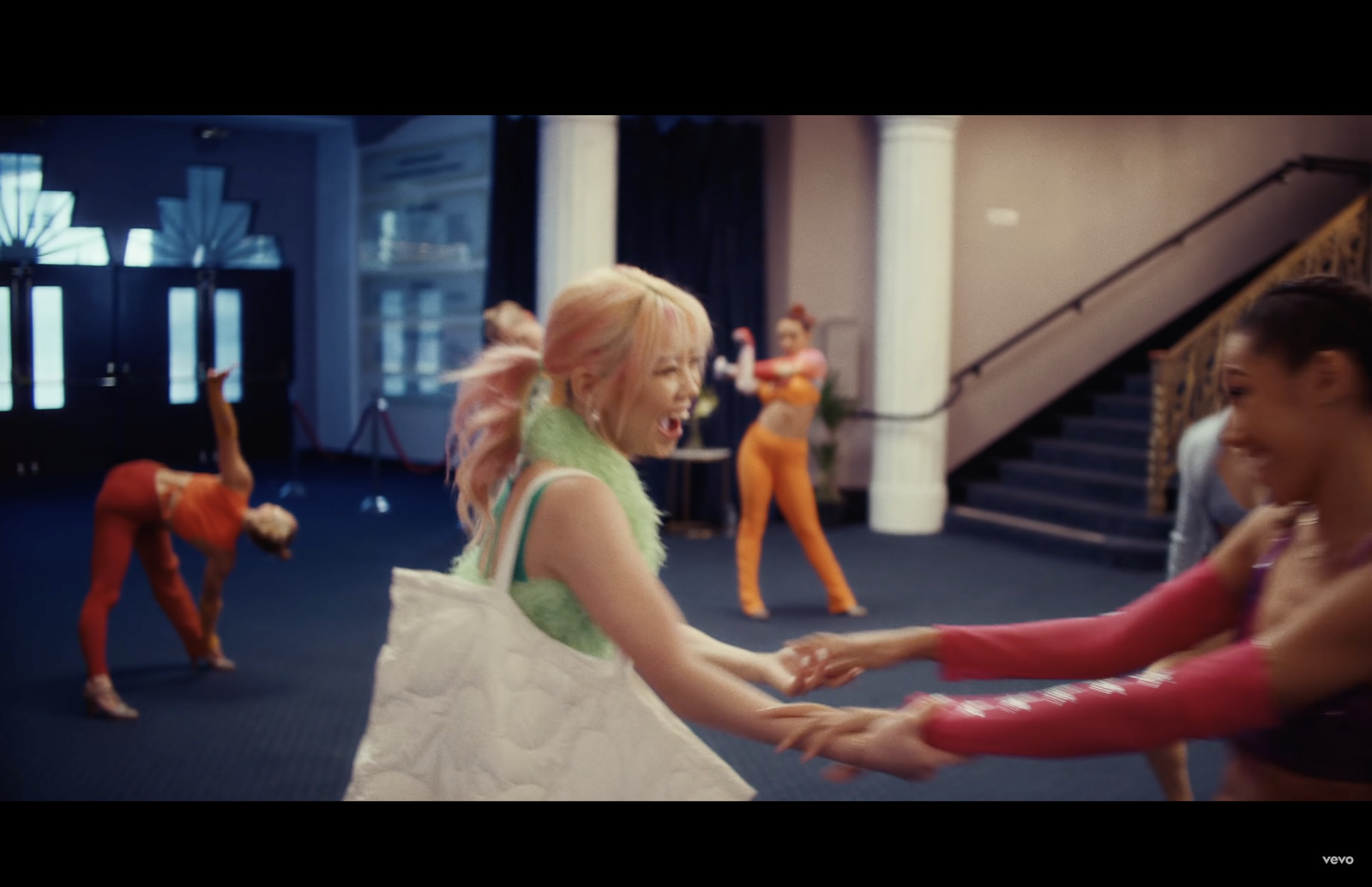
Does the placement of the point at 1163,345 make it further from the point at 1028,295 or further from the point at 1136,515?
the point at 1136,515

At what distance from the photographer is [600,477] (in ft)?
5.04

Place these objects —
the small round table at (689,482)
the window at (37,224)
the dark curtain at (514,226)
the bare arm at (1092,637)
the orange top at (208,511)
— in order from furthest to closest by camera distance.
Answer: the dark curtain at (514,226)
the small round table at (689,482)
the orange top at (208,511)
the window at (37,224)
the bare arm at (1092,637)

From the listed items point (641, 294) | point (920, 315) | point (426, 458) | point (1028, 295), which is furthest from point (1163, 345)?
point (641, 294)

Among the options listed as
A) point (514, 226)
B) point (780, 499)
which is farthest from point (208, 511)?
point (514, 226)

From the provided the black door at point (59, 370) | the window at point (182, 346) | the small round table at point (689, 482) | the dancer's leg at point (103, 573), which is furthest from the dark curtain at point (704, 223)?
the black door at point (59, 370)

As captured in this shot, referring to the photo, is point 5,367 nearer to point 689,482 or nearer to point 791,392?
point 791,392

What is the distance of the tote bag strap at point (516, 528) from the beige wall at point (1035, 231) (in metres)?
8.10

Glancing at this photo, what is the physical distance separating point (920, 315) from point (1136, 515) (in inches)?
84.2

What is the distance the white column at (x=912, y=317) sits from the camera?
8859mm

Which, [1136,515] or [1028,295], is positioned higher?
[1028,295]

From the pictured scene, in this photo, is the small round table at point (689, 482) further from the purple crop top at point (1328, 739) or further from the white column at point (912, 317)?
the purple crop top at point (1328, 739)

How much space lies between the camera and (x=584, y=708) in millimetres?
1496
